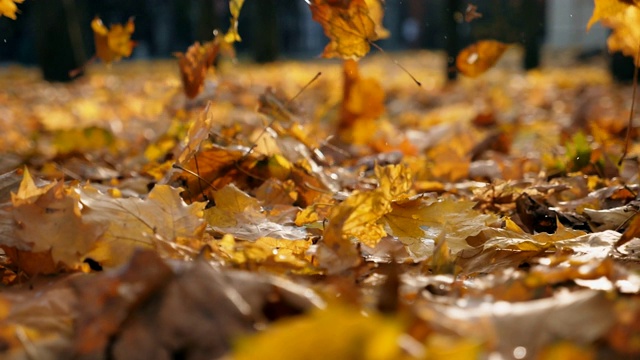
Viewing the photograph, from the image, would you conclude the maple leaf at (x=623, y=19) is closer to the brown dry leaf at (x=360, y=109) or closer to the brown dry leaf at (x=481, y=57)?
the brown dry leaf at (x=481, y=57)

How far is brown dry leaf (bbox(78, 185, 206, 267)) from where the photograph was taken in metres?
1.13

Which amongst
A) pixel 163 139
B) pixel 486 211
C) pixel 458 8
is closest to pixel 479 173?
pixel 486 211

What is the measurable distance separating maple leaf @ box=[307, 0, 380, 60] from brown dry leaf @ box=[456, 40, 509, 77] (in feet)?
1.33

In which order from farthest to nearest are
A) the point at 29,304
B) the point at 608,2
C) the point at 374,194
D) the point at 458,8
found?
the point at 458,8
the point at 608,2
the point at 374,194
the point at 29,304

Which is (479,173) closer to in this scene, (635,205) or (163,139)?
(635,205)

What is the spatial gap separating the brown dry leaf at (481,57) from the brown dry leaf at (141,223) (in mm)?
977

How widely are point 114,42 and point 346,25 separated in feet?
2.73

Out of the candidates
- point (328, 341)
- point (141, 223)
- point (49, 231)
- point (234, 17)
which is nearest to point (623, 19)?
point (234, 17)

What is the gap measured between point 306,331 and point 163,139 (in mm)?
2357

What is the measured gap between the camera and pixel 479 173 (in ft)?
7.66

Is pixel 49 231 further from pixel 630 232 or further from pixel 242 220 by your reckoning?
pixel 630 232

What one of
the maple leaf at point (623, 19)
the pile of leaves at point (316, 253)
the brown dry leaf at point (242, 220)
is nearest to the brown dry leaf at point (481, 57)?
the pile of leaves at point (316, 253)

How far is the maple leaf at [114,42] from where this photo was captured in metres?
2.13

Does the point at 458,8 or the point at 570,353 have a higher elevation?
the point at 570,353
